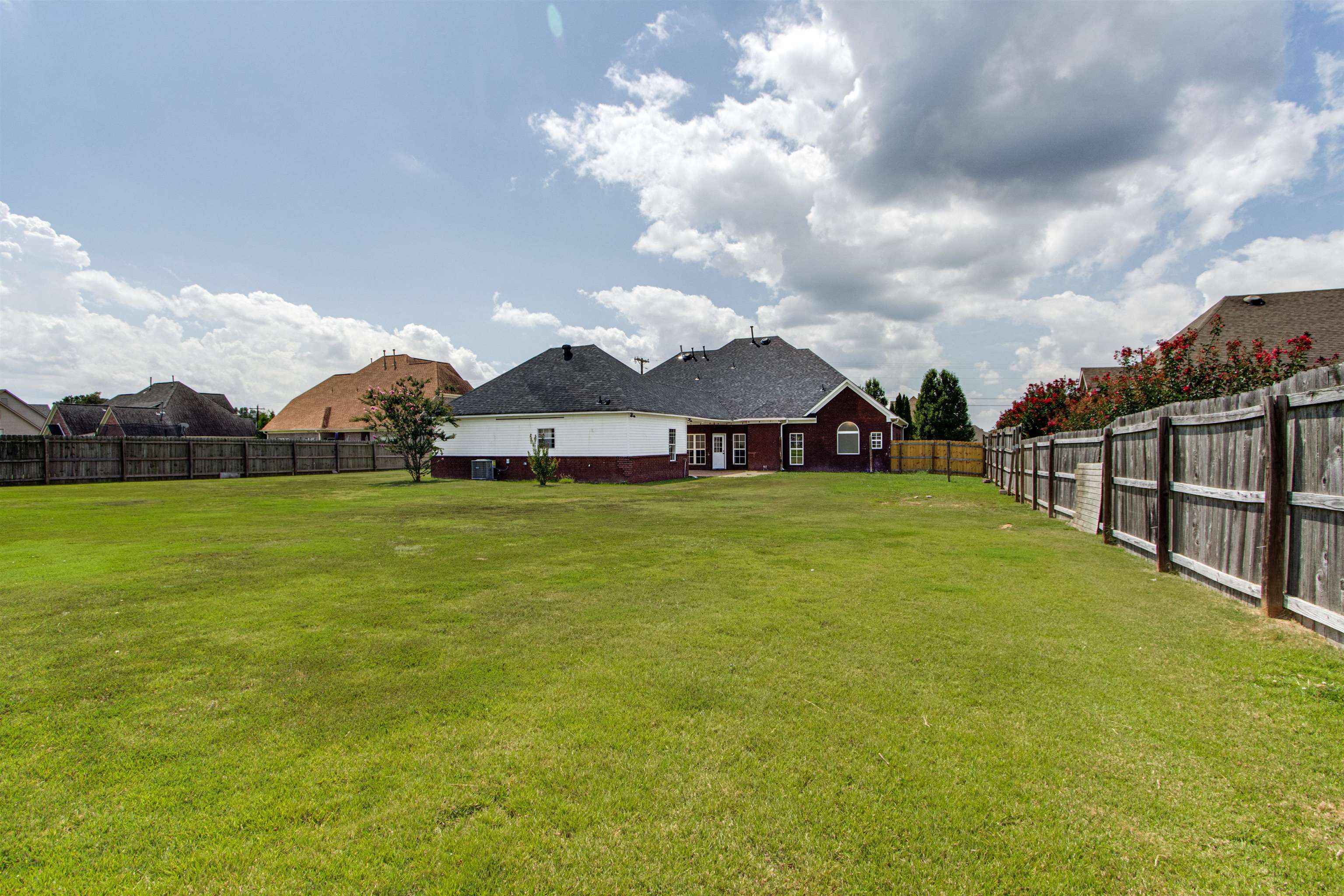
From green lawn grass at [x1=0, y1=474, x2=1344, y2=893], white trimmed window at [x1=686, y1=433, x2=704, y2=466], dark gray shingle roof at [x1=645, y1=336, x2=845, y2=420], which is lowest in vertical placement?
green lawn grass at [x1=0, y1=474, x2=1344, y2=893]

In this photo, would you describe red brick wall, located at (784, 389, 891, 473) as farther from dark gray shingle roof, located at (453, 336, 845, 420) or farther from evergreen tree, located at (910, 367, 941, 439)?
evergreen tree, located at (910, 367, 941, 439)

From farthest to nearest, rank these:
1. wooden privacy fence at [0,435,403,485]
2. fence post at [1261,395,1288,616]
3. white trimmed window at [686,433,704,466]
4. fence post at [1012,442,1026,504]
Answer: white trimmed window at [686,433,704,466], wooden privacy fence at [0,435,403,485], fence post at [1012,442,1026,504], fence post at [1261,395,1288,616]

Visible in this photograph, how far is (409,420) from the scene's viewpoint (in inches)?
1029

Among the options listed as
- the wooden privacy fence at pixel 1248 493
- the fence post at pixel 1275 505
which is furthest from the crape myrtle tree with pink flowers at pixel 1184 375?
the fence post at pixel 1275 505

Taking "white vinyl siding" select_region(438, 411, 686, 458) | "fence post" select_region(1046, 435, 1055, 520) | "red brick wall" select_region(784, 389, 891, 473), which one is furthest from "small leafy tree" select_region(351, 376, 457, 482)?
"fence post" select_region(1046, 435, 1055, 520)

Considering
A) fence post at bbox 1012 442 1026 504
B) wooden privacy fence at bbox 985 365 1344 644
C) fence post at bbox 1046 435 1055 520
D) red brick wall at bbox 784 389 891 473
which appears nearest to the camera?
wooden privacy fence at bbox 985 365 1344 644

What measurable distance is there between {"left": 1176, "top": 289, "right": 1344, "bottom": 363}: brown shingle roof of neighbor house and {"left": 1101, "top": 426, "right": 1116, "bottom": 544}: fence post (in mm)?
20623

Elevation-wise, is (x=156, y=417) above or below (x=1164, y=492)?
above

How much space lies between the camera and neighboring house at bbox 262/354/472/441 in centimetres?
4731

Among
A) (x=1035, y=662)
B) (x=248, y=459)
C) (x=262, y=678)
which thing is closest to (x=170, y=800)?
(x=262, y=678)

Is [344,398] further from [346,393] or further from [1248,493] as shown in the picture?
[1248,493]

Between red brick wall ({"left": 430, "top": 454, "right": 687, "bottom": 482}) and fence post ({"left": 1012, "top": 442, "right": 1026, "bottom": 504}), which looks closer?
fence post ({"left": 1012, "top": 442, "right": 1026, "bottom": 504})

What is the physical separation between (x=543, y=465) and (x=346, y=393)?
33.2 metres

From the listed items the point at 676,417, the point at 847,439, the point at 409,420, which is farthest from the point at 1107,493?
the point at 409,420
